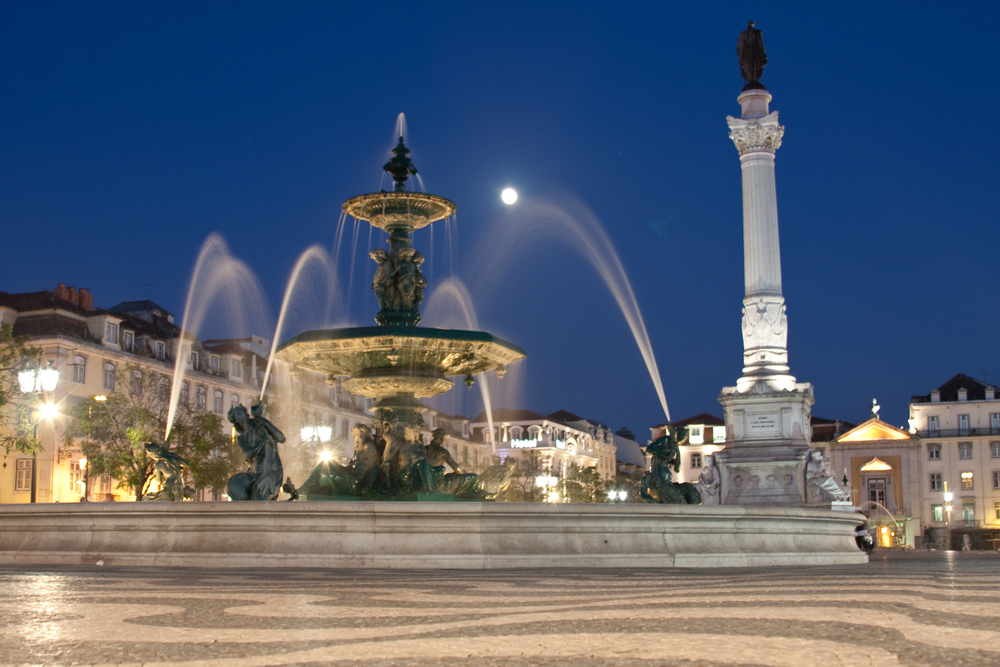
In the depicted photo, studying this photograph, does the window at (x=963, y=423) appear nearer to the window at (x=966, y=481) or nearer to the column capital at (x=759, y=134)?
the window at (x=966, y=481)

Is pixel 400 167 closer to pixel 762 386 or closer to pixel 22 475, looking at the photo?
pixel 762 386

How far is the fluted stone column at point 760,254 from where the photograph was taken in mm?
43281

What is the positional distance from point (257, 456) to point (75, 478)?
3932 cm

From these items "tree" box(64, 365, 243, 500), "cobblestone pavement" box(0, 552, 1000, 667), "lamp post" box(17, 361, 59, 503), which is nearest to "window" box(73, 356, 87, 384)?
"tree" box(64, 365, 243, 500)

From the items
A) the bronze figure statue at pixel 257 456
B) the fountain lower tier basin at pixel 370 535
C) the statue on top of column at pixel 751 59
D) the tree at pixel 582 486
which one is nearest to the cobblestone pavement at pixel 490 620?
the fountain lower tier basin at pixel 370 535

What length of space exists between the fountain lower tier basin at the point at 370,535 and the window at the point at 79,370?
132ft

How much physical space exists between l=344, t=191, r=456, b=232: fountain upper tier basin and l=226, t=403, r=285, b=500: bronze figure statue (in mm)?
4631

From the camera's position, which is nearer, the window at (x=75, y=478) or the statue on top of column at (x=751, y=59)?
the statue on top of column at (x=751, y=59)

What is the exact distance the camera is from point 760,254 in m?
44.9

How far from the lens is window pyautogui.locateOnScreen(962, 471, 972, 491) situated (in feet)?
296

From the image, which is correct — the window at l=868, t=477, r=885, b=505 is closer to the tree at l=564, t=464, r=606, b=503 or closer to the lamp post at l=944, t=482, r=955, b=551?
the lamp post at l=944, t=482, r=955, b=551

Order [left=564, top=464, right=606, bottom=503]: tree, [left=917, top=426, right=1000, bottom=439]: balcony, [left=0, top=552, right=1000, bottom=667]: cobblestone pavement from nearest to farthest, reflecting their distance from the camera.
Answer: [left=0, top=552, right=1000, bottom=667]: cobblestone pavement < [left=564, top=464, right=606, bottom=503]: tree < [left=917, top=426, right=1000, bottom=439]: balcony

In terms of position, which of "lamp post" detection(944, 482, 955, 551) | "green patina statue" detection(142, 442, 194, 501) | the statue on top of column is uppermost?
the statue on top of column

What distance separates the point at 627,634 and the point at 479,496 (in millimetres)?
9934
